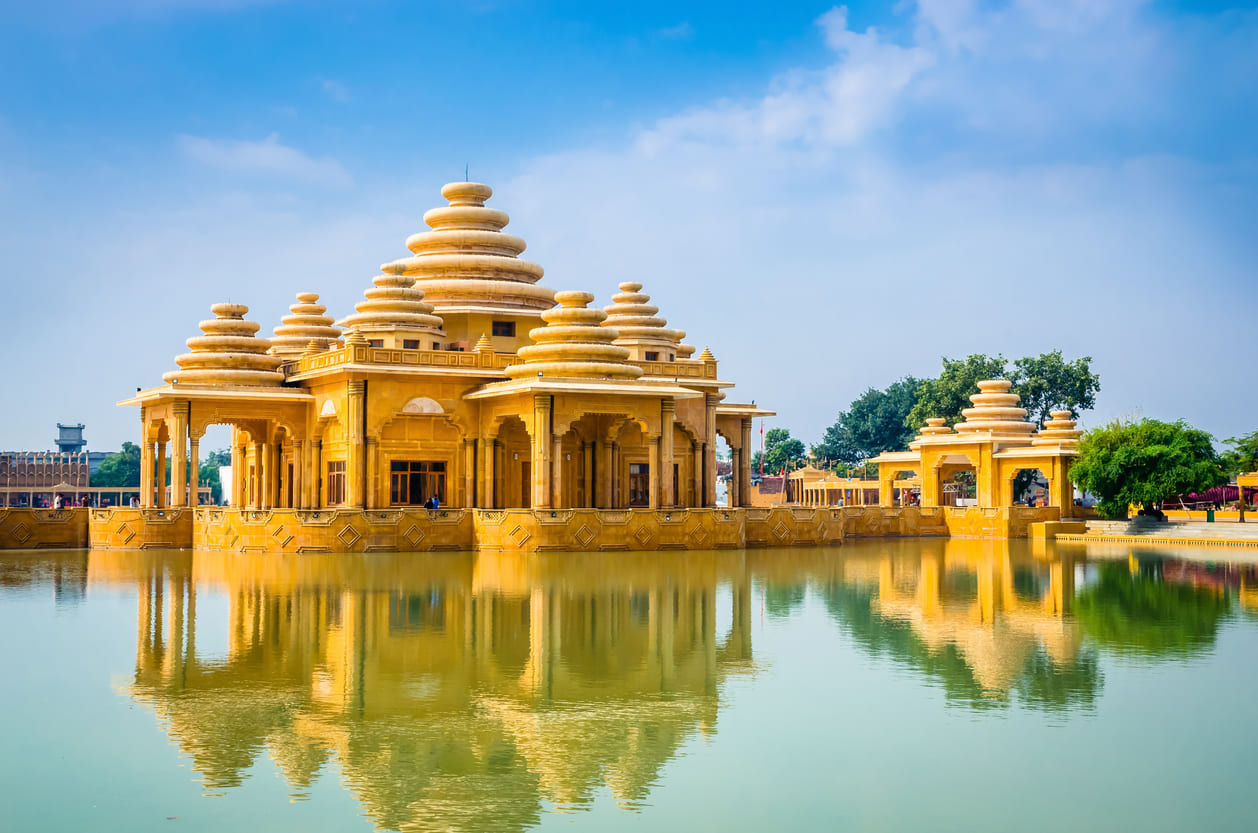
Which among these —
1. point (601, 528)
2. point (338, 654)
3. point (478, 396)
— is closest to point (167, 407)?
point (478, 396)

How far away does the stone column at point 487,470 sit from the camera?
38.3 metres

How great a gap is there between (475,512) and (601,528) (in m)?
3.31

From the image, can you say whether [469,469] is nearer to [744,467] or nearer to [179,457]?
[179,457]

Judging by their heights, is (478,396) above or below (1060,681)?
above

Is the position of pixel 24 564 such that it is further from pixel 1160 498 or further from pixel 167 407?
pixel 1160 498

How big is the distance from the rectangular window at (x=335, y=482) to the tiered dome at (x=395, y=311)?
13.4 feet

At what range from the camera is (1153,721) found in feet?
38.0

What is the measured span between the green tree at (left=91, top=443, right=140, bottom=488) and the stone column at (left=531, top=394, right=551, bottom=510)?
2641 inches

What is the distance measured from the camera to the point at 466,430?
38594mm

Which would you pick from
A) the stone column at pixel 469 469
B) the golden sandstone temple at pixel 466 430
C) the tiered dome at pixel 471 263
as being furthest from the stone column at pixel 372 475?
the tiered dome at pixel 471 263

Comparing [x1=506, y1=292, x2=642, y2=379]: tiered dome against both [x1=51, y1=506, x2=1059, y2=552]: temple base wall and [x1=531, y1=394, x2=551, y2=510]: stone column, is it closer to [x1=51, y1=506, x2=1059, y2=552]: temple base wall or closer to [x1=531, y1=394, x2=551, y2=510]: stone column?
[x1=531, y1=394, x2=551, y2=510]: stone column

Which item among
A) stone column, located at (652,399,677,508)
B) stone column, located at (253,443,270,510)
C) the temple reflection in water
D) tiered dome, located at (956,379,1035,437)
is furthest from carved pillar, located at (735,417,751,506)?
the temple reflection in water

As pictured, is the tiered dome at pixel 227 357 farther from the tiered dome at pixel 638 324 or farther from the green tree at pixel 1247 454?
the green tree at pixel 1247 454

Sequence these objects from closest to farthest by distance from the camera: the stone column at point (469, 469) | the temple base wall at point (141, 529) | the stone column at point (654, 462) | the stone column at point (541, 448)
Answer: the temple base wall at point (141, 529)
the stone column at point (541, 448)
the stone column at point (654, 462)
the stone column at point (469, 469)
